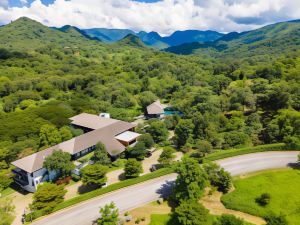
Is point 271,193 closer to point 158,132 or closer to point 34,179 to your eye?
point 158,132

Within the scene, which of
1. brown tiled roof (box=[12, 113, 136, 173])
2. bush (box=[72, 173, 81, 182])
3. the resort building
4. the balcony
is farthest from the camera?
bush (box=[72, 173, 81, 182])

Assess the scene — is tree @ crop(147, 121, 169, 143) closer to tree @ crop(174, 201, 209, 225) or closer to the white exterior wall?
the white exterior wall

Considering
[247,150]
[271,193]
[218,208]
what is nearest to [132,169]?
[218,208]

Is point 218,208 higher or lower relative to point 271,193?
lower

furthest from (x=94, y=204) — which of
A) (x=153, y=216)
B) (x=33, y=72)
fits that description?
(x=33, y=72)

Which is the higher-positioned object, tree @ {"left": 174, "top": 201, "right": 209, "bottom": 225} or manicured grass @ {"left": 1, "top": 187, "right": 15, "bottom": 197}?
tree @ {"left": 174, "top": 201, "right": 209, "bottom": 225}

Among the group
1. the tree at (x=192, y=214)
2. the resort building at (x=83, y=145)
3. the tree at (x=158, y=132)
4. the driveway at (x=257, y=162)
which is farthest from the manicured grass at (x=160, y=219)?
the tree at (x=158, y=132)

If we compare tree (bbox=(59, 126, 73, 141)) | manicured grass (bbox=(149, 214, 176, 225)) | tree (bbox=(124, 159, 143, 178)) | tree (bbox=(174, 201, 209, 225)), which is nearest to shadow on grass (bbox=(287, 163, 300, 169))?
tree (bbox=(174, 201, 209, 225))
